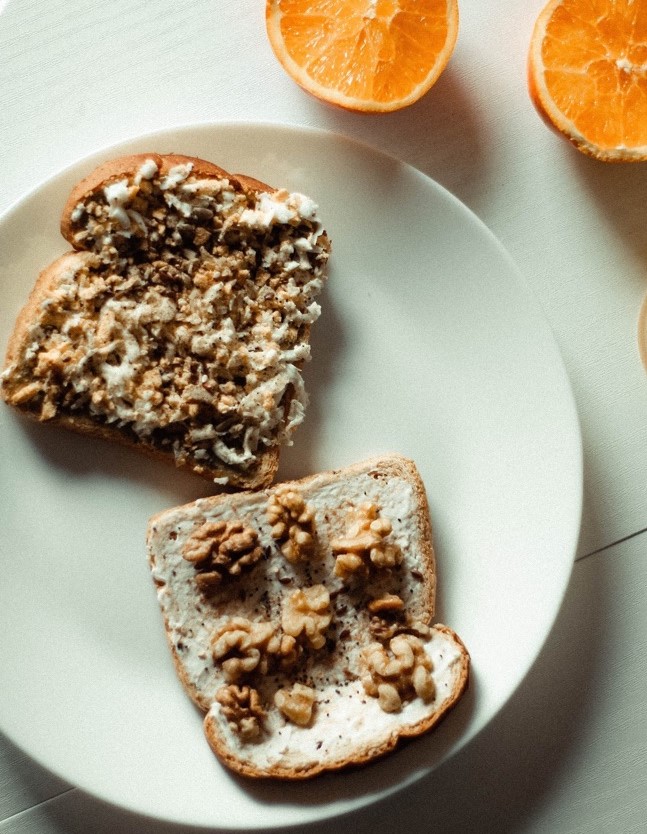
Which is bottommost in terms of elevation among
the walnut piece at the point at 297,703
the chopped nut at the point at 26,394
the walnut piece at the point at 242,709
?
the walnut piece at the point at 297,703

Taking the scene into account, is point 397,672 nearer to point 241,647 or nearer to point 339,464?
point 241,647

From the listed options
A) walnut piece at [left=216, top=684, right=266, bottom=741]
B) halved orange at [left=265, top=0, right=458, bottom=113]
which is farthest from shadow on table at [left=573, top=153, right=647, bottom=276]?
walnut piece at [left=216, top=684, right=266, bottom=741]

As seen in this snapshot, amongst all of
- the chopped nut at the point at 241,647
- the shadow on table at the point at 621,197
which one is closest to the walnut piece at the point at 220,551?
the chopped nut at the point at 241,647

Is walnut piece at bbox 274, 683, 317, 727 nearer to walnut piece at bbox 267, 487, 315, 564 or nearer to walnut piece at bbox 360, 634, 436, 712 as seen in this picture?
walnut piece at bbox 360, 634, 436, 712

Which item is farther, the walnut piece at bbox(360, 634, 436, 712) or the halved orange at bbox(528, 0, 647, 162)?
the halved orange at bbox(528, 0, 647, 162)

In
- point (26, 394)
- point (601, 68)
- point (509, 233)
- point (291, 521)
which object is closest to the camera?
point (26, 394)

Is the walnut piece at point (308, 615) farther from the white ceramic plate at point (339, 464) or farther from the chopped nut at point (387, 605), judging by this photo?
the white ceramic plate at point (339, 464)

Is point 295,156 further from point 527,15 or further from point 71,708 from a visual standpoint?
point 71,708

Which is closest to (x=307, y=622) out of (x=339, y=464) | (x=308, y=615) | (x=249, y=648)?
(x=308, y=615)
